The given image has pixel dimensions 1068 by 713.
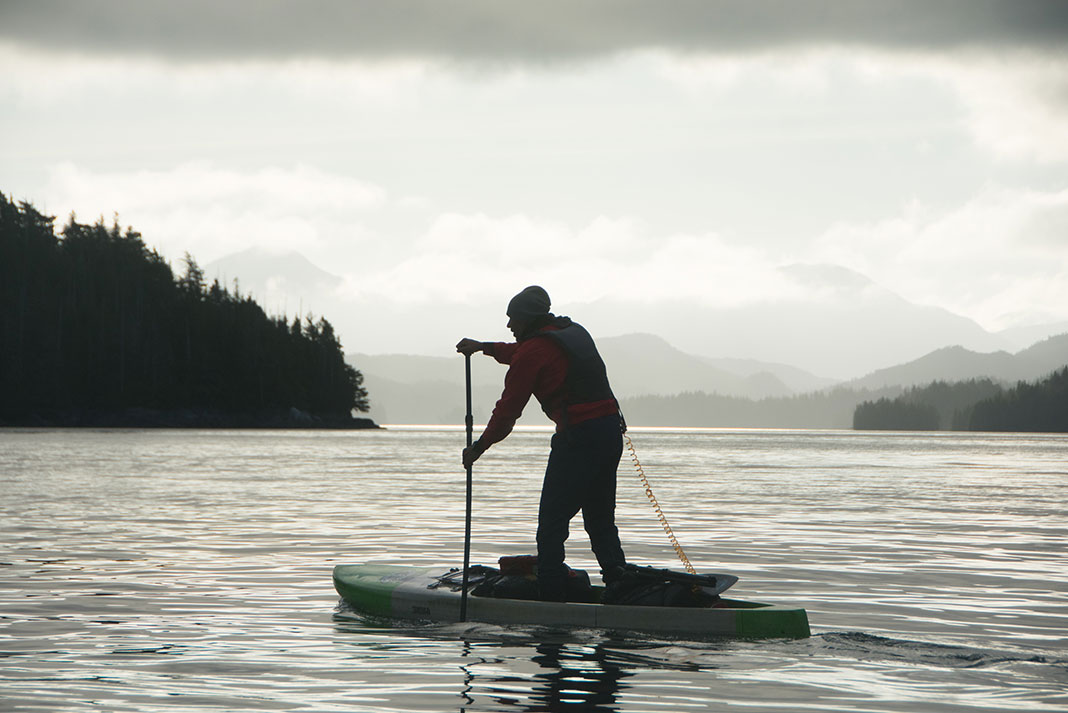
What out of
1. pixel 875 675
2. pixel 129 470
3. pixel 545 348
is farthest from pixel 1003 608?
pixel 129 470

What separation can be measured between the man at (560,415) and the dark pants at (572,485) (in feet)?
0.03

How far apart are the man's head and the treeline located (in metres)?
150

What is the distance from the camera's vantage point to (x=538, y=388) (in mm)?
12031

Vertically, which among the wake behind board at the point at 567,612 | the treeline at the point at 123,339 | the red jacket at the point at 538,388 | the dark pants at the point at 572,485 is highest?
the treeline at the point at 123,339

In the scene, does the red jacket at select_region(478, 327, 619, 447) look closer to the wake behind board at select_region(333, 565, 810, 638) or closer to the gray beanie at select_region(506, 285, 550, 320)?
the gray beanie at select_region(506, 285, 550, 320)

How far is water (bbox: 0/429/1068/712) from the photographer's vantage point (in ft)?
29.5

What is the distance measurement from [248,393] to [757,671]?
567 ft

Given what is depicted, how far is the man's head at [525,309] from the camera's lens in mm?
12086

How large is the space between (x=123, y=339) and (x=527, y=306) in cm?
16387

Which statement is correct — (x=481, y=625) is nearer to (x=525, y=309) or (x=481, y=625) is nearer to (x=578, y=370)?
(x=578, y=370)

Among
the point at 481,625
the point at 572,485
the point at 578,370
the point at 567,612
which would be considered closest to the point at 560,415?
the point at 578,370

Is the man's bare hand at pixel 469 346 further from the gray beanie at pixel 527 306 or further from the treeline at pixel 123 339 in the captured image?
the treeline at pixel 123 339

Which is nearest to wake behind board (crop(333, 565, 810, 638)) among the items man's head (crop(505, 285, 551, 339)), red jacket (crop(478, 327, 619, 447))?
red jacket (crop(478, 327, 619, 447))

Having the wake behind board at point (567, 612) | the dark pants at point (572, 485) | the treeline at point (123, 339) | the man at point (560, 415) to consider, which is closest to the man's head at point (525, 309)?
the man at point (560, 415)
